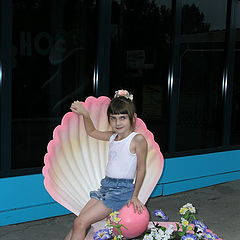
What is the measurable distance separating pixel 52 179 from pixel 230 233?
1.99m

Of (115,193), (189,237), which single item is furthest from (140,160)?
(189,237)

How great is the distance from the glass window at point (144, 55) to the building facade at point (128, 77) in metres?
0.01

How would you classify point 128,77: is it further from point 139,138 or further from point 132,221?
point 132,221

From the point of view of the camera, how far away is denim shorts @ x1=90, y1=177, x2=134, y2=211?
2727 millimetres

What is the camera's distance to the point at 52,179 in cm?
264

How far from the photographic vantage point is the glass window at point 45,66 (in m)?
4.09

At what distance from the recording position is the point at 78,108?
274 cm

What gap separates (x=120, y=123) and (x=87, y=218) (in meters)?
0.62

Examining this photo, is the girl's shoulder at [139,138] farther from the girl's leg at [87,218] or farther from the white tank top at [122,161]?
the girl's leg at [87,218]

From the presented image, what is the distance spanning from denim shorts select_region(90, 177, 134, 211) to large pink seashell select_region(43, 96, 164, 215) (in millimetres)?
125

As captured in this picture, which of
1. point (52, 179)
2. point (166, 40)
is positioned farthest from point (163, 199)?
point (52, 179)

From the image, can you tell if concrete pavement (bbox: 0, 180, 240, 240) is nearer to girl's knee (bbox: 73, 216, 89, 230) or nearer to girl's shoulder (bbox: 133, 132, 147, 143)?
girl's knee (bbox: 73, 216, 89, 230)

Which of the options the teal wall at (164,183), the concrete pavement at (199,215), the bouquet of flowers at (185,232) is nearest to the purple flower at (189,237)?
the bouquet of flowers at (185,232)

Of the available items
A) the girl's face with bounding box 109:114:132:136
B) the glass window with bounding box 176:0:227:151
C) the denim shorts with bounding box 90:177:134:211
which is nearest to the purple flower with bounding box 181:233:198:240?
the denim shorts with bounding box 90:177:134:211
